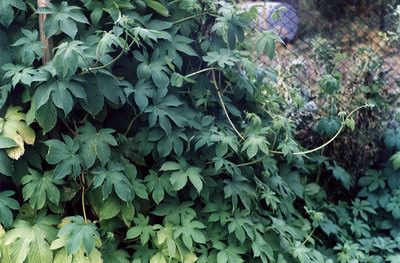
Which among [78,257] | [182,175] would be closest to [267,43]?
[182,175]

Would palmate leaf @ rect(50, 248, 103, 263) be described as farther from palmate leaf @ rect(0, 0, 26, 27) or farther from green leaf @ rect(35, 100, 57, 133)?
palmate leaf @ rect(0, 0, 26, 27)

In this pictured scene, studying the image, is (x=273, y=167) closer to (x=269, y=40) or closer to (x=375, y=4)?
(x=269, y=40)

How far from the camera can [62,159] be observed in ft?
6.52

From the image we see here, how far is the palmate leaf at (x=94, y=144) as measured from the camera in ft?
6.66

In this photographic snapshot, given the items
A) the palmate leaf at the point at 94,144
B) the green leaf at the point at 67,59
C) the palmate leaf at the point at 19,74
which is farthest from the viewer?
the palmate leaf at the point at 94,144

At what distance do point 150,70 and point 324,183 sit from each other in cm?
173

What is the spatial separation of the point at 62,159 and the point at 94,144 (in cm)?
15

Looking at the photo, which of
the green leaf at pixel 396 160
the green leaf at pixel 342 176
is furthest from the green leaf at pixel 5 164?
the green leaf at pixel 396 160

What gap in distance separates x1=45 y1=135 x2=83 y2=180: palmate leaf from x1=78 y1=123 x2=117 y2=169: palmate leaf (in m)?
0.04

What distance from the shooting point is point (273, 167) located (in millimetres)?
2611

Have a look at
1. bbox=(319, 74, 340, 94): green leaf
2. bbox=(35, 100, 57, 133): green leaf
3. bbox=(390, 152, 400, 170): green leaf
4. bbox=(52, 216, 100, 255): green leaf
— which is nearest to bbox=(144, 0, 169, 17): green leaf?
bbox=(35, 100, 57, 133): green leaf

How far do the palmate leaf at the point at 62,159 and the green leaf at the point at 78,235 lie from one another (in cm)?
19

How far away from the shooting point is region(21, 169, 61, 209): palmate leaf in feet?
6.55

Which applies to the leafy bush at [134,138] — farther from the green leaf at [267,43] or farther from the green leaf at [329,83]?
the green leaf at [329,83]
